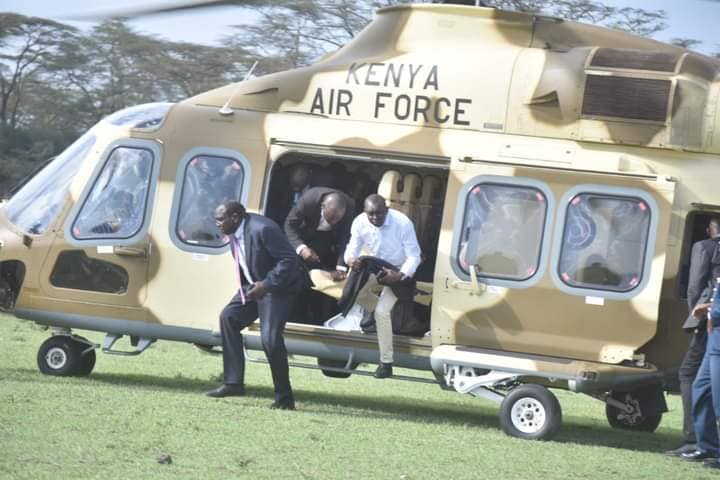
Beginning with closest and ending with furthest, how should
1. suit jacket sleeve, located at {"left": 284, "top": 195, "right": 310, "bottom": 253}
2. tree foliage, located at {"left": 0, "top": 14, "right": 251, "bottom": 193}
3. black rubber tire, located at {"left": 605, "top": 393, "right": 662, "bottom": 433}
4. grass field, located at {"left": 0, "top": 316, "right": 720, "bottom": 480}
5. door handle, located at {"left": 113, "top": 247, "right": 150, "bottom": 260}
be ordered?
1. grass field, located at {"left": 0, "top": 316, "right": 720, "bottom": 480}
2. suit jacket sleeve, located at {"left": 284, "top": 195, "right": 310, "bottom": 253}
3. door handle, located at {"left": 113, "top": 247, "right": 150, "bottom": 260}
4. black rubber tire, located at {"left": 605, "top": 393, "right": 662, "bottom": 433}
5. tree foliage, located at {"left": 0, "top": 14, "right": 251, "bottom": 193}

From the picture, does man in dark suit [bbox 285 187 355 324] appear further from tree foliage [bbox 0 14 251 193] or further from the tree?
the tree

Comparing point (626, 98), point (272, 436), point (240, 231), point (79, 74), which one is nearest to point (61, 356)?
point (240, 231)

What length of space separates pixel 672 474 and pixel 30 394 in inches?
192

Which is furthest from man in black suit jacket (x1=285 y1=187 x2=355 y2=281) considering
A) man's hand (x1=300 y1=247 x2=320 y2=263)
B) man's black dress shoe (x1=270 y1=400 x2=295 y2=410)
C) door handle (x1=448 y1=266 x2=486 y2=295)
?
man's black dress shoe (x1=270 y1=400 x2=295 y2=410)

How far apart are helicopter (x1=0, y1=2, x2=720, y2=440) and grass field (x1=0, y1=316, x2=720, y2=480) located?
45cm

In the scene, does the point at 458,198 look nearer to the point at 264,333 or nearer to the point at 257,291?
the point at 257,291

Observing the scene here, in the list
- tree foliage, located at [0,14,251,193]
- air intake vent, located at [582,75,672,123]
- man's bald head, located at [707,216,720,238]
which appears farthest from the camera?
tree foliage, located at [0,14,251,193]

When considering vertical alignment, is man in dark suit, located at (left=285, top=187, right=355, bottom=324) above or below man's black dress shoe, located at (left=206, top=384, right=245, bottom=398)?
above

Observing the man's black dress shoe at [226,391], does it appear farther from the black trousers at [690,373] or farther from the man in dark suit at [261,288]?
the black trousers at [690,373]

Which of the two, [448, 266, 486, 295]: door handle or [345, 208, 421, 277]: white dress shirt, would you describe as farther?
[345, 208, 421, 277]: white dress shirt

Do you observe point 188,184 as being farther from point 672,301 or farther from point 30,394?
point 672,301

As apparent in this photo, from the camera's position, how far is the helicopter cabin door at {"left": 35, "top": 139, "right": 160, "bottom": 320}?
12.1 metres

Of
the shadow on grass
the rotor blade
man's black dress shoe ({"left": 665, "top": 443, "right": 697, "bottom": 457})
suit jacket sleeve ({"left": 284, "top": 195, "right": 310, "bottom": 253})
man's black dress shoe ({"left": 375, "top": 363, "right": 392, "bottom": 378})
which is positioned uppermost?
the rotor blade

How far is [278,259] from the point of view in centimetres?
1111
